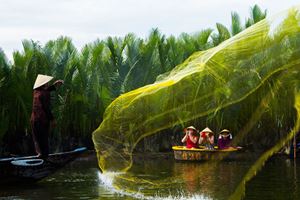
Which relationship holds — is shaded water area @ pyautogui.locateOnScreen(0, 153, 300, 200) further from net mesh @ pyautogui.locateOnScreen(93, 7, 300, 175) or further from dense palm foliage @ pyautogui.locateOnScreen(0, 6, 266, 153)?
dense palm foliage @ pyautogui.locateOnScreen(0, 6, 266, 153)

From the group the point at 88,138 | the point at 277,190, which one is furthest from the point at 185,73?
the point at 88,138

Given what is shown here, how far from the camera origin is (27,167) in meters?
16.9

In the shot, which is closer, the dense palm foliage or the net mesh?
the net mesh

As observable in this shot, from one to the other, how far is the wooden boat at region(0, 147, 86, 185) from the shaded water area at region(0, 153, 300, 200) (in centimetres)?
23

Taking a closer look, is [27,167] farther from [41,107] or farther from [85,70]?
[85,70]

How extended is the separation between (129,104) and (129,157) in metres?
1.14

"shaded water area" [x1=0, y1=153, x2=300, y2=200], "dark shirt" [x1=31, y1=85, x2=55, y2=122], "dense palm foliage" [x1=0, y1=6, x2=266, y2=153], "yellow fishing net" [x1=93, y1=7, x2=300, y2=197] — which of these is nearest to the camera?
"yellow fishing net" [x1=93, y1=7, x2=300, y2=197]

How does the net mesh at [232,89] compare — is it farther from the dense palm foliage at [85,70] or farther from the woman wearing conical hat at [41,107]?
the dense palm foliage at [85,70]

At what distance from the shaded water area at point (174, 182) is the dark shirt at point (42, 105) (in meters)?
1.85

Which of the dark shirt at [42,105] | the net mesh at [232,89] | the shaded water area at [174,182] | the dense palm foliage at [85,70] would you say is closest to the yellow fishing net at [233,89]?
the net mesh at [232,89]

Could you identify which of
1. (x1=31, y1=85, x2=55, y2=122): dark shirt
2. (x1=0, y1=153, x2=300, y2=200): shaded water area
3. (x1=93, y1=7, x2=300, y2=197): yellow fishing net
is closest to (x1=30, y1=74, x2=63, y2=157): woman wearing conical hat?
(x1=31, y1=85, x2=55, y2=122): dark shirt

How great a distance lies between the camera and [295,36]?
5625mm

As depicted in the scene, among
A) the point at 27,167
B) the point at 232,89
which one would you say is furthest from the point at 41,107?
the point at 232,89

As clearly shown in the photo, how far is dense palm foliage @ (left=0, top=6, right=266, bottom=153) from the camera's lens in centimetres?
2827
